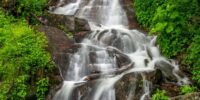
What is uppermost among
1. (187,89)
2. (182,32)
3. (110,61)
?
(182,32)

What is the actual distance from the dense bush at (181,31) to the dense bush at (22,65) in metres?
3.79

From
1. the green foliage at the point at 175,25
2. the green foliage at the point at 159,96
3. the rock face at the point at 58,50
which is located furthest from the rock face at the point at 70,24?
the green foliage at the point at 159,96

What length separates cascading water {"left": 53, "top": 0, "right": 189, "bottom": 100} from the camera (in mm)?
9398

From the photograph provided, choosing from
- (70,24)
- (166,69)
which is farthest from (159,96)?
(70,24)

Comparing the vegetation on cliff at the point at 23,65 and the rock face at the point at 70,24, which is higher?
the rock face at the point at 70,24

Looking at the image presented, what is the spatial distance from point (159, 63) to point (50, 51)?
3720 mm

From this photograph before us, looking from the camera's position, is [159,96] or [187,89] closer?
[159,96]

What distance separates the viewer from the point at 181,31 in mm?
11109

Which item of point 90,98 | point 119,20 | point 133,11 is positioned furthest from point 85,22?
point 90,98

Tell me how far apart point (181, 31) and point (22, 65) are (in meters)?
5.46

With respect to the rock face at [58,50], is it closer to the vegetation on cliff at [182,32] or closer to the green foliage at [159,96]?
the green foliage at [159,96]

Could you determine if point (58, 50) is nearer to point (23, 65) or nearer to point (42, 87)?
point (23, 65)

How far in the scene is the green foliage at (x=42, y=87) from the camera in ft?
30.8

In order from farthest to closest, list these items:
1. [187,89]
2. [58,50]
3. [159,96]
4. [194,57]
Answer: [58,50], [194,57], [187,89], [159,96]
